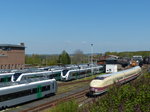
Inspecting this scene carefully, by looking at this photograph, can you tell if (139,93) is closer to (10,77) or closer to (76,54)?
(10,77)

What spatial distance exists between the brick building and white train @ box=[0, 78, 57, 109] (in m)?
44.9

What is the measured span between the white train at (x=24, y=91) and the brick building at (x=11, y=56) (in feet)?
147

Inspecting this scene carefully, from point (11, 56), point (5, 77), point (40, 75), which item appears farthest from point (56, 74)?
point (11, 56)

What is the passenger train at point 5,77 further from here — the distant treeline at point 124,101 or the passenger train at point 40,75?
the distant treeline at point 124,101

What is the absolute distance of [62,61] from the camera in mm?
116312

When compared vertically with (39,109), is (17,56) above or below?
above

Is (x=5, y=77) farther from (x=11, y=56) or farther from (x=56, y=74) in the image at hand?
(x=11, y=56)

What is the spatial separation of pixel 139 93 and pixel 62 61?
4080 inches

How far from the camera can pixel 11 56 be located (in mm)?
79875

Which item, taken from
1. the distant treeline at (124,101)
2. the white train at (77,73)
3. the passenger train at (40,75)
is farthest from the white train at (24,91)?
the white train at (77,73)

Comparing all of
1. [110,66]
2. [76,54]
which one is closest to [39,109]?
[110,66]

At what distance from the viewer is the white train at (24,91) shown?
85.5 ft

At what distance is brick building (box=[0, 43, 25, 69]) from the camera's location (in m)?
76.2

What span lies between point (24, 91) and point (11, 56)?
5350cm
